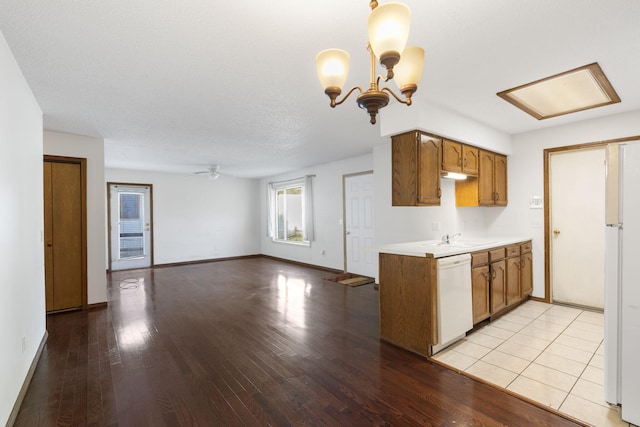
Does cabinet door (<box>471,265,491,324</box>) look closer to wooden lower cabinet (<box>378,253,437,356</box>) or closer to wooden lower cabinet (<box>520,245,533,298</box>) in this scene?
wooden lower cabinet (<box>378,253,437,356</box>)

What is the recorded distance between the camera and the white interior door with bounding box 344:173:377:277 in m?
5.76

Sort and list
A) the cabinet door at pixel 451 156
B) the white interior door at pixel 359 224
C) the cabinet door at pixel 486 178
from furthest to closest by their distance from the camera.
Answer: the white interior door at pixel 359 224
the cabinet door at pixel 486 178
the cabinet door at pixel 451 156

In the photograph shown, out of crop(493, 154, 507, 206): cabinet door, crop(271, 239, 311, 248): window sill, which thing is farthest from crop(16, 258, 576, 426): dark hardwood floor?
crop(271, 239, 311, 248): window sill

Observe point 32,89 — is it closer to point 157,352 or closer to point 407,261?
point 157,352

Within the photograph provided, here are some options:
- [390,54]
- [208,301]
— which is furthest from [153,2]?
[208,301]

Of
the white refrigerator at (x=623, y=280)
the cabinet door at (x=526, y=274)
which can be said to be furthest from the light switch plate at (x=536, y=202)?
the white refrigerator at (x=623, y=280)

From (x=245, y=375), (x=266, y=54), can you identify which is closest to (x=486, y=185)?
(x=266, y=54)

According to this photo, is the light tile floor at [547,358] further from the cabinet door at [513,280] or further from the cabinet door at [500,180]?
the cabinet door at [500,180]

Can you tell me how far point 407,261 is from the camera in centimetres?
286

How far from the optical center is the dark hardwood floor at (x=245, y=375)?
194cm

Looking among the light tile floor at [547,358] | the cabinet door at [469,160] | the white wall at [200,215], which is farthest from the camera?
the white wall at [200,215]

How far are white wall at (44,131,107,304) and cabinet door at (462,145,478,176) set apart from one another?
469 centimetres

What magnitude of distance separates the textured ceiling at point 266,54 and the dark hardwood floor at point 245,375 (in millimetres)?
2384

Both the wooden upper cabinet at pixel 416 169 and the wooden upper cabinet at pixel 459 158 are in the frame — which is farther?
the wooden upper cabinet at pixel 459 158
